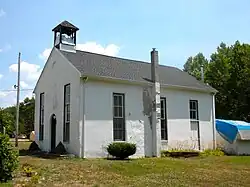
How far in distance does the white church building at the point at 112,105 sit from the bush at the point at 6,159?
23.7 ft

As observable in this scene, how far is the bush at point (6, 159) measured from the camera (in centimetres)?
1021

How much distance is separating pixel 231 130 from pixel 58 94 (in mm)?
12421

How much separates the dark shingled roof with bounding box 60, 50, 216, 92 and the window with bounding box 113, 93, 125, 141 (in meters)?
1.32

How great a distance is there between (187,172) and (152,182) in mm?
2976

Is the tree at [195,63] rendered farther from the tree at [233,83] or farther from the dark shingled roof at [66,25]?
the dark shingled roof at [66,25]

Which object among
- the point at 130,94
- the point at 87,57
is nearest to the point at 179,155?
the point at 130,94

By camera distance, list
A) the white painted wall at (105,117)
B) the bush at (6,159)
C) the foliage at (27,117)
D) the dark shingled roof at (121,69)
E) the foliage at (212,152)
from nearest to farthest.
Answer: the bush at (6,159)
the white painted wall at (105,117)
the dark shingled roof at (121,69)
the foliage at (212,152)
the foliage at (27,117)

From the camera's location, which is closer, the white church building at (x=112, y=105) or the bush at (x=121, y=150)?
the bush at (x=121, y=150)

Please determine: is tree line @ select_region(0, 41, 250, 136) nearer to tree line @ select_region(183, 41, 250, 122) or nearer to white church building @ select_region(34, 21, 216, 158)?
tree line @ select_region(183, 41, 250, 122)

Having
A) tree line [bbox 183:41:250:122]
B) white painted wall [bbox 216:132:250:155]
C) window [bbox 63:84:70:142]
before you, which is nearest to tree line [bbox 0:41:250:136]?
tree line [bbox 183:41:250:122]

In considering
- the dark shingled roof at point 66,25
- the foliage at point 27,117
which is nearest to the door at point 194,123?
the dark shingled roof at point 66,25

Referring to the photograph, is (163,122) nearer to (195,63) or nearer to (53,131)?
(53,131)

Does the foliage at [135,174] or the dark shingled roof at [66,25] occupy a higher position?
the dark shingled roof at [66,25]

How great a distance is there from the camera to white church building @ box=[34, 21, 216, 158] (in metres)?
18.2
